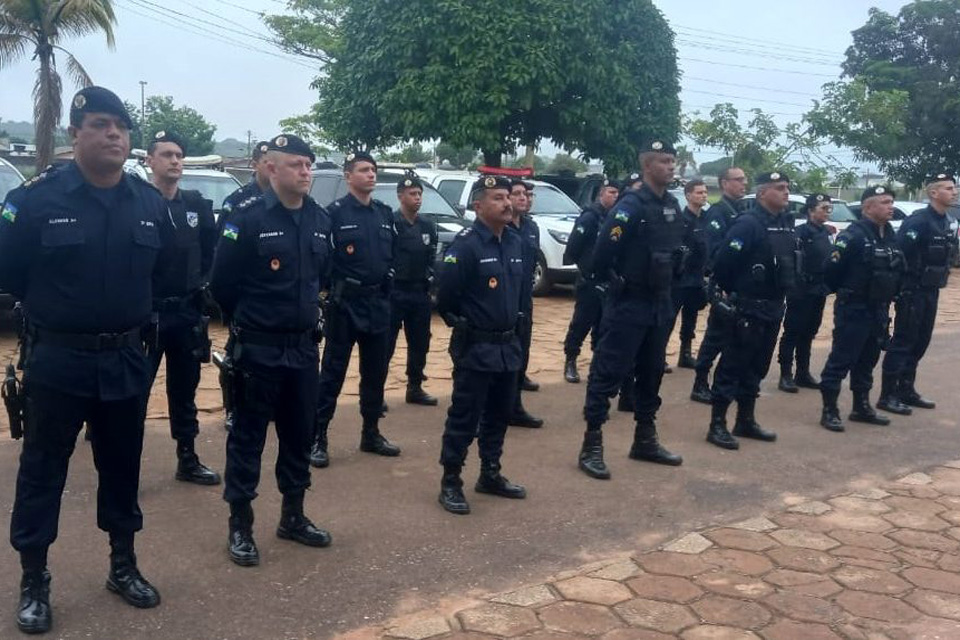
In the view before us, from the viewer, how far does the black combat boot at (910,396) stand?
8484 mm

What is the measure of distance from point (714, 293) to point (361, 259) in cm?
269

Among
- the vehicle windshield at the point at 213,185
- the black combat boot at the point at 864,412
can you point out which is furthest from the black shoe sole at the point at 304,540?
the vehicle windshield at the point at 213,185

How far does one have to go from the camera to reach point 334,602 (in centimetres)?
414

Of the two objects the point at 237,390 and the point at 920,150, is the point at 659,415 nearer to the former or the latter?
the point at 237,390

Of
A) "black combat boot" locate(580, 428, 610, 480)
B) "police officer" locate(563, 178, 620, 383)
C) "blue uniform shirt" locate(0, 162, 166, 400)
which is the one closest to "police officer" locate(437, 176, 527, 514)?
"black combat boot" locate(580, 428, 610, 480)

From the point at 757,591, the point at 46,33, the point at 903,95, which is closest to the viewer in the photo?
the point at 757,591

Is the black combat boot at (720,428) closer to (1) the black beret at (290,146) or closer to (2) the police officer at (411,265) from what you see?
(2) the police officer at (411,265)

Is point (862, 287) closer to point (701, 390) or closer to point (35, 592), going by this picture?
point (701, 390)

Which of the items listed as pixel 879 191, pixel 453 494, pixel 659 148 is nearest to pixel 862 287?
pixel 879 191

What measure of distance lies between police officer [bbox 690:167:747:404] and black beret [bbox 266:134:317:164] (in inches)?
141

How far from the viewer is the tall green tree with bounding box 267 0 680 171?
15.3 metres

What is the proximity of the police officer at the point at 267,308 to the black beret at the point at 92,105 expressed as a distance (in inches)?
30.9

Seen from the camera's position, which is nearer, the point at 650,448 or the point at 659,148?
the point at 659,148

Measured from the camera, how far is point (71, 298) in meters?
3.74
